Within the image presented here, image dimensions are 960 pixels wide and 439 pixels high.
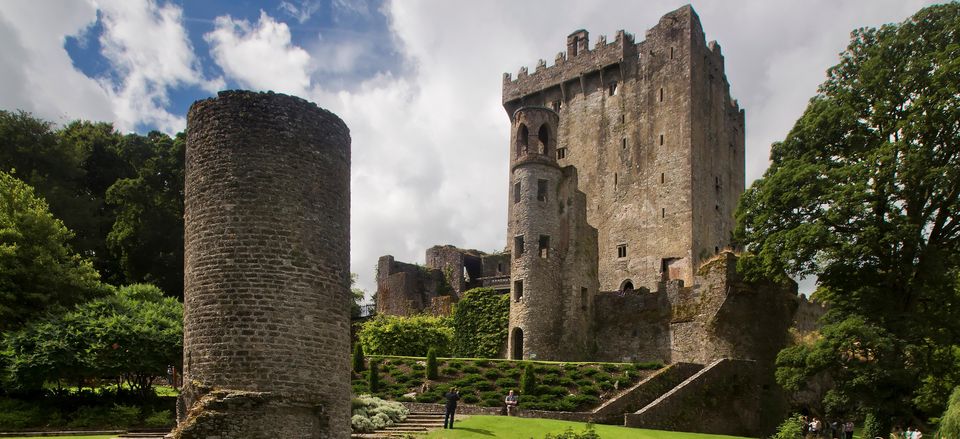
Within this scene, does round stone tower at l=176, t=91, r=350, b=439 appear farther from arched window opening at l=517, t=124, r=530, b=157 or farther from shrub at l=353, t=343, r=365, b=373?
arched window opening at l=517, t=124, r=530, b=157

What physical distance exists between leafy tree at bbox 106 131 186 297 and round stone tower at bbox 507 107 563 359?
1772 centimetres

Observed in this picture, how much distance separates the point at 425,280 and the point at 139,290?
24.3 metres

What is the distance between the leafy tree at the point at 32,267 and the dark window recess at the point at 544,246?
711 inches

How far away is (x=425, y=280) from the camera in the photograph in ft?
178

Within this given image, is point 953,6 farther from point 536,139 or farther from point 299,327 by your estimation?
point 299,327

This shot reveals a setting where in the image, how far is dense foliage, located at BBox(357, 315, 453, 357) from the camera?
4071cm

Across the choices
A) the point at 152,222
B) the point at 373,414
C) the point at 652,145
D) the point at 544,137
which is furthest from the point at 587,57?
the point at 373,414

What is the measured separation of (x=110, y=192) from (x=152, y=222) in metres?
3.41

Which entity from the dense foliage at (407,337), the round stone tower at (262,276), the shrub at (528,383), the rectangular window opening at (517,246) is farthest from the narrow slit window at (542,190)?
the round stone tower at (262,276)

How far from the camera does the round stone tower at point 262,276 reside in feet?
47.5

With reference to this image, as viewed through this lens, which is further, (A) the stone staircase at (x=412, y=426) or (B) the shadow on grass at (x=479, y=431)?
(A) the stone staircase at (x=412, y=426)

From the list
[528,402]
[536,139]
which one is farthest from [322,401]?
[536,139]

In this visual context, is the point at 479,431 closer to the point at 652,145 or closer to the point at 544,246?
the point at 544,246

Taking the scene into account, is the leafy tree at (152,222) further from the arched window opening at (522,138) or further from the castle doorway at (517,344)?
the arched window opening at (522,138)
